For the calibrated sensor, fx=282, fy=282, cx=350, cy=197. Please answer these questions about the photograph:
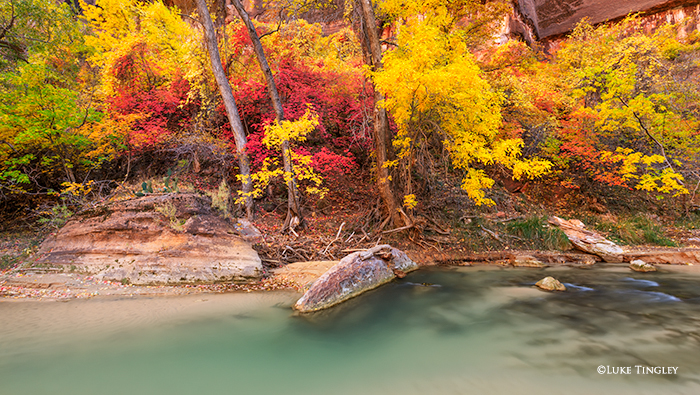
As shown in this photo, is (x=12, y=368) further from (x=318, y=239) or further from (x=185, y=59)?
(x=185, y=59)

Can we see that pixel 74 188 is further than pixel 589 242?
No

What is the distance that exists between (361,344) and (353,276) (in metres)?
2.06

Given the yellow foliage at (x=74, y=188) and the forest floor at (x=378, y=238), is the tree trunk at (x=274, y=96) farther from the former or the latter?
the yellow foliage at (x=74, y=188)

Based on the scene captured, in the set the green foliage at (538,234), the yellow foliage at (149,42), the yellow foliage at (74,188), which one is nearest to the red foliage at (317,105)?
the yellow foliage at (149,42)

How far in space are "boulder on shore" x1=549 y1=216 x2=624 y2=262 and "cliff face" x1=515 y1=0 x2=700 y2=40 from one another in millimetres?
19668

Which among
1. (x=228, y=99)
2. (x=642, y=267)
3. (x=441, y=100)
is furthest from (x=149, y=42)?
(x=642, y=267)

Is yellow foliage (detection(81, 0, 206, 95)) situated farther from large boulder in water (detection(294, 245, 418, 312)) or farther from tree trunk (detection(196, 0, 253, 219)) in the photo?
large boulder in water (detection(294, 245, 418, 312))

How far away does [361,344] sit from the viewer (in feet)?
13.8

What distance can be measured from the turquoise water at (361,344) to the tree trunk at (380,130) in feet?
12.2

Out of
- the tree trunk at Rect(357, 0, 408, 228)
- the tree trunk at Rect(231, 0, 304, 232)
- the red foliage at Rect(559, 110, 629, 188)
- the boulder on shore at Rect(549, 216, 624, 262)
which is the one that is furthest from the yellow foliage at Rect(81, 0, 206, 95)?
the red foliage at Rect(559, 110, 629, 188)

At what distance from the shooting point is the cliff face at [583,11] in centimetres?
2103

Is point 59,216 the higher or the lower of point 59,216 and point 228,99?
the lower

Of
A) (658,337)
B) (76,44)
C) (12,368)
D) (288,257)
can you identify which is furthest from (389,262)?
(76,44)

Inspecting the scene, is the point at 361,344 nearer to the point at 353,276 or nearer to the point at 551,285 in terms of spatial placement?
the point at 353,276
